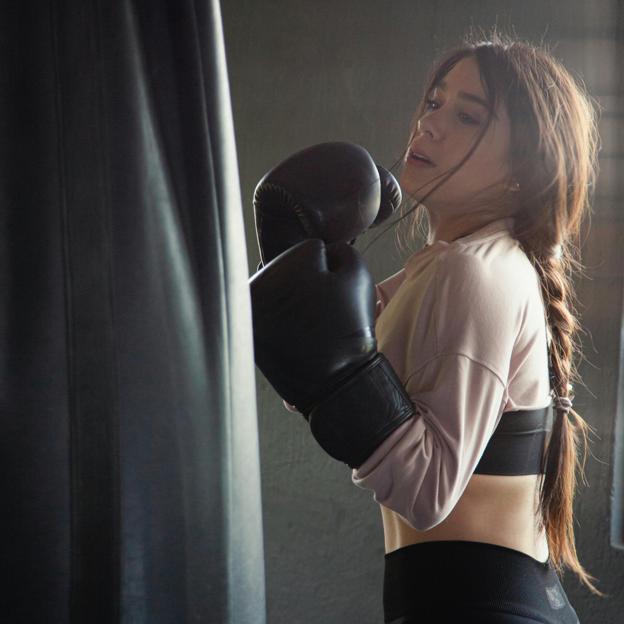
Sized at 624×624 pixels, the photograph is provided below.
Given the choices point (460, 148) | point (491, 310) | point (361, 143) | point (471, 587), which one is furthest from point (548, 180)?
point (361, 143)

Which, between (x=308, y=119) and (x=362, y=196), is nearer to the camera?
(x=362, y=196)

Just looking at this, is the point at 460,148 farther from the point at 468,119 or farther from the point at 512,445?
the point at 512,445

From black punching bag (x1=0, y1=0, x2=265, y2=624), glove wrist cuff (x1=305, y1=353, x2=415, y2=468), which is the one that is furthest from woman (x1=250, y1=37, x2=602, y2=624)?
black punching bag (x1=0, y1=0, x2=265, y2=624)

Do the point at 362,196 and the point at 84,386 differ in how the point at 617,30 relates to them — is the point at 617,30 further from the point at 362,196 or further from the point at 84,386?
the point at 84,386

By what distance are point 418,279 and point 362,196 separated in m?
0.12

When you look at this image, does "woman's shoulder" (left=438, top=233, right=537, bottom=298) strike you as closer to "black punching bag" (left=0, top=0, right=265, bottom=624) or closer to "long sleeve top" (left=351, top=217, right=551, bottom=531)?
"long sleeve top" (left=351, top=217, right=551, bottom=531)

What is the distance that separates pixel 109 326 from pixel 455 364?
56 cm

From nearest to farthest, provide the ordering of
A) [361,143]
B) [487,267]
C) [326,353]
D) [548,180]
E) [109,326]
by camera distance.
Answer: [109,326]
[326,353]
[487,267]
[548,180]
[361,143]

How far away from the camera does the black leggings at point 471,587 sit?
3.04ft

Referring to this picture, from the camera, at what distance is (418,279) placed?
979 mm

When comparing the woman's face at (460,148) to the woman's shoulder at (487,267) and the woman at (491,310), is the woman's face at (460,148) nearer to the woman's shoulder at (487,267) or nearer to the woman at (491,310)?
the woman at (491,310)

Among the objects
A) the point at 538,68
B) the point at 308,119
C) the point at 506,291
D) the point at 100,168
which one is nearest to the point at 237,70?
the point at 308,119

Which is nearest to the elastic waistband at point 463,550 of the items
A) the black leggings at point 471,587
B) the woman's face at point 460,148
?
the black leggings at point 471,587

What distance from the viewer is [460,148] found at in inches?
41.2
